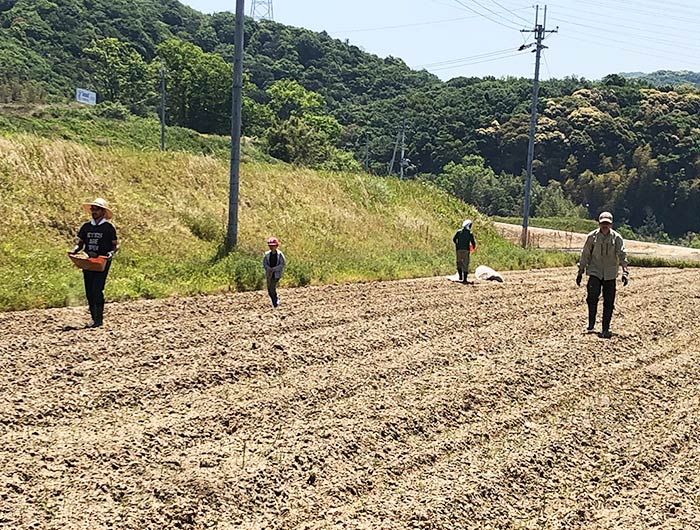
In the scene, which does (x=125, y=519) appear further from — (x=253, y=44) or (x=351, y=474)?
(x=253, y=44)

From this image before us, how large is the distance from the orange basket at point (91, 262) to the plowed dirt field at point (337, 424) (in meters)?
0.88

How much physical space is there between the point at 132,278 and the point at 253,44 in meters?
120

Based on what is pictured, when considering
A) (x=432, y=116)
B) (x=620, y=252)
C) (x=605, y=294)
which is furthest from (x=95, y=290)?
(x=432, y=116)

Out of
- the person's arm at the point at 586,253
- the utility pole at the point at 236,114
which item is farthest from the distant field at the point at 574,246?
the person's arm at the point at 586,253

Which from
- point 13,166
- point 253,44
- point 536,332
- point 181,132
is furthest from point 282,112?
point 536,332

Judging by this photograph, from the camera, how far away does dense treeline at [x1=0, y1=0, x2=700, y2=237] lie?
238 ft

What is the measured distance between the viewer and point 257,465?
553 centimetres

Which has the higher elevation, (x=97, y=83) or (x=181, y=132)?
(x=97, y=83)

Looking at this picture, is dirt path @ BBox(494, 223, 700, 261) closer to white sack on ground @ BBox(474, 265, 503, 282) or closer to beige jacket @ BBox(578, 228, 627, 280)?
white sack on ground @ BBox(474, 265, 503, 282)

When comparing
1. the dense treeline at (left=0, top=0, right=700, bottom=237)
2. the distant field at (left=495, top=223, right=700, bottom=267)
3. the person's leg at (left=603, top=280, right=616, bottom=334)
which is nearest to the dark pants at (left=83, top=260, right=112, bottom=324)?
the person's leg at (left=603, top=280, right=616, bottom=334)

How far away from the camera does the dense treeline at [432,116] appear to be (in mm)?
72625

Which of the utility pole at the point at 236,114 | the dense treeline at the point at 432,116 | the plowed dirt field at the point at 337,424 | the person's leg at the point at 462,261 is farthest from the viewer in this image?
the dense treeline at the point at 432,116

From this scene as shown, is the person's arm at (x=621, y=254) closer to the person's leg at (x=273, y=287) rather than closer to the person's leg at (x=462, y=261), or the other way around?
Answer: the person's leg at (x=273, y=287)

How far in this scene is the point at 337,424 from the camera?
21.5 feet
